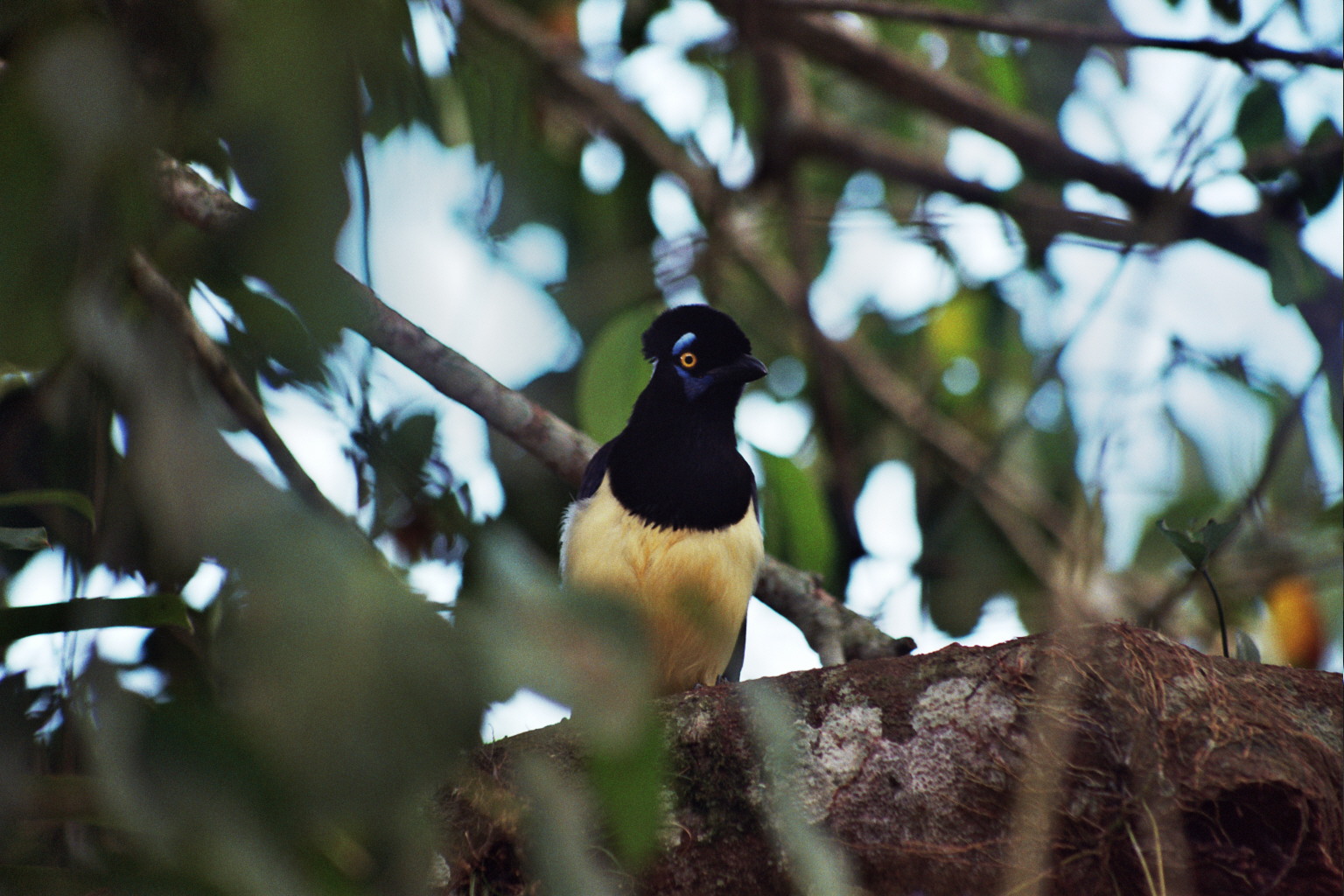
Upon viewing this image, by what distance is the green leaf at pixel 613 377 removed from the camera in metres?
3.97

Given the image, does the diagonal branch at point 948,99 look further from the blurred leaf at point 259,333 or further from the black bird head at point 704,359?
the blurred leaf at point 259,333

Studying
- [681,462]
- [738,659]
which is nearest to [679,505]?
[681,462]

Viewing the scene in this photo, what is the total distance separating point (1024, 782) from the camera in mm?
2326

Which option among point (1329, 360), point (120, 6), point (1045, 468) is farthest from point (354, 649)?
point (1045, 468)

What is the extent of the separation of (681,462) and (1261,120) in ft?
6.90

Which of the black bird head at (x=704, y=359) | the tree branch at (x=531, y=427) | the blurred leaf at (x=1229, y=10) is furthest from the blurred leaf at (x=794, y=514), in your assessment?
the blurred leaf at (x=1229, y=10)

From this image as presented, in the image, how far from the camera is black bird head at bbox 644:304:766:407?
3.91m

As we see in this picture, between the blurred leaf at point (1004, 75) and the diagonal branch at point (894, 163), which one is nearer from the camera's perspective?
the diagonal branch at point (894, 163)

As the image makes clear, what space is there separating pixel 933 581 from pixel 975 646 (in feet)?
6.81

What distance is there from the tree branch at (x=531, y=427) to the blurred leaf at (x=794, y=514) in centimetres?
12

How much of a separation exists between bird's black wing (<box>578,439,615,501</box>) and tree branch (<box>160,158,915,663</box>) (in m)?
0.03

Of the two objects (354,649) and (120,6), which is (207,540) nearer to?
(354,649)

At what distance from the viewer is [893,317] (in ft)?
19.0

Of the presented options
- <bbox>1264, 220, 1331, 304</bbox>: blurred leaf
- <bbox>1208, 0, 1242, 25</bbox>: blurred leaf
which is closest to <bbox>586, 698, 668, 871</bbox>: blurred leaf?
<bbox>1264, 220, 1331, 304</bbox>: blurred leaf
